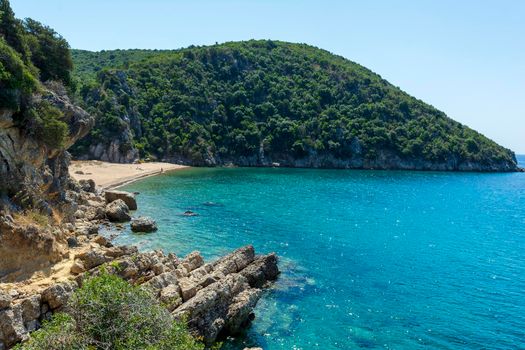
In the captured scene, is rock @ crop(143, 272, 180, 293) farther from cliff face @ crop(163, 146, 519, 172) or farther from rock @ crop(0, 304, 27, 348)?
cliff face @ crop(163, 146, 519, 172)

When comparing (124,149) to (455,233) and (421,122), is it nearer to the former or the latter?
(455,233)

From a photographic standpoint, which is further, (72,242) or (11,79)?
(72,242)

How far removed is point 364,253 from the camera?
39938mm

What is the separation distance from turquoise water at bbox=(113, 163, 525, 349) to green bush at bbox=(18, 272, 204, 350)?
28.4 feet

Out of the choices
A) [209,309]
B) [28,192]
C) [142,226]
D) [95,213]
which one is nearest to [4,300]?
[209,309]

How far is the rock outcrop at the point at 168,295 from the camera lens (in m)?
17.4

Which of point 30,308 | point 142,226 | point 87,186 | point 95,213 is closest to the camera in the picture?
point 30,308

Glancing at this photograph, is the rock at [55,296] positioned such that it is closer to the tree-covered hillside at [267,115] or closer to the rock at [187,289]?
the rock at [187,289]

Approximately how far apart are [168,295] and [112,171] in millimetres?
66887

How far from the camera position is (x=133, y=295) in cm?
1491

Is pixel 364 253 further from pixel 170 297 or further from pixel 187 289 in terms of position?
pixel 170 297

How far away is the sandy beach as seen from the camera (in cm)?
7169

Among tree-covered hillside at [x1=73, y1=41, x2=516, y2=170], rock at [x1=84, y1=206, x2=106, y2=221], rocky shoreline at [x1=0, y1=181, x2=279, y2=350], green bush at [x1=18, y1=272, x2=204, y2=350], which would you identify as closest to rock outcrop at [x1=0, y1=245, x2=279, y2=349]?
rocky shoreline at [x1=0, y1=181, x2=279, y2=350]

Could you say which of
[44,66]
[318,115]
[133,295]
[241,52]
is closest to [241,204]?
[44,66]
